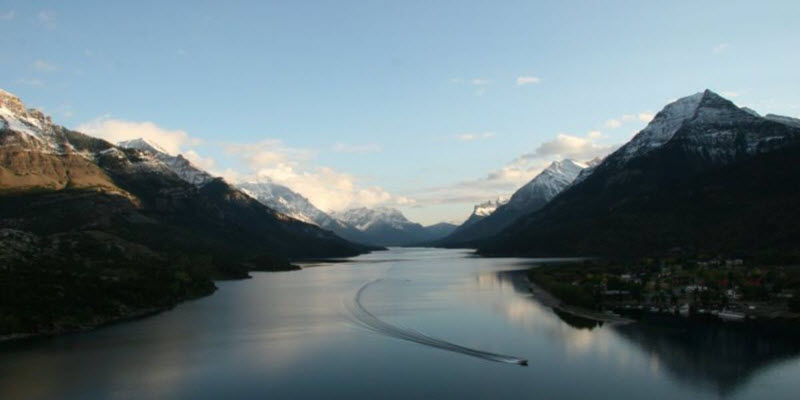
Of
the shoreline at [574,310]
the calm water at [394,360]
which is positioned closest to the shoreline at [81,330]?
the calm water at [394,360]

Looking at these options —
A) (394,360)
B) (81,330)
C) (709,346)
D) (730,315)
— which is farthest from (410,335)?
(730,315)

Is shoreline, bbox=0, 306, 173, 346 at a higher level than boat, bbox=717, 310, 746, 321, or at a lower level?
higher

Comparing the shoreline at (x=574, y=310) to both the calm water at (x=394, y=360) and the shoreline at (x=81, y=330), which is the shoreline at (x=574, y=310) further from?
the shoreline at (x=81, y=330)

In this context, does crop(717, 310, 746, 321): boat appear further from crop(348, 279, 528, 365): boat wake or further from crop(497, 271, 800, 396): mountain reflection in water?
crop(348, 279, 528, 365): boat wake

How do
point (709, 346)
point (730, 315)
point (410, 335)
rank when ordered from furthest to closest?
point (730, 315)
point (410, 335)
point (709, 346)

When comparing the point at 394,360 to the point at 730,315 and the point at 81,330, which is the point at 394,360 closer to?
the point at 81,330

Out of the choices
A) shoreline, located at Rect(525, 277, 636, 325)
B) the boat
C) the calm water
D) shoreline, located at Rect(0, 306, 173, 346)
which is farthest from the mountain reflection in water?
shoreline, located at Rect(0, 306, 173, 346)

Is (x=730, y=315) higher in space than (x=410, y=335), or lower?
higher

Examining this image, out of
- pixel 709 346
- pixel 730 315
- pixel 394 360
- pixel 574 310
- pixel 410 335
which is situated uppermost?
pixel 574 310
